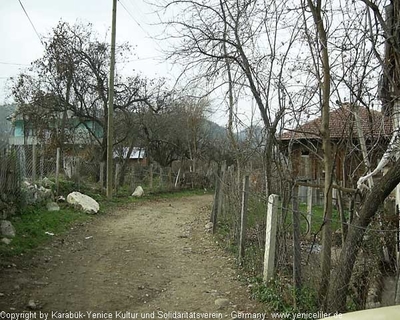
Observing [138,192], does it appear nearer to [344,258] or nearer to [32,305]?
[32,305]

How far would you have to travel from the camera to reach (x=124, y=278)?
6.08m

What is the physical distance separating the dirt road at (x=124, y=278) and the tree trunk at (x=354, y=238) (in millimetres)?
1036

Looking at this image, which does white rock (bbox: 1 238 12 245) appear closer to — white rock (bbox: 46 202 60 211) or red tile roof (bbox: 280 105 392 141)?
white rock (bbox: 46 202 60 211)

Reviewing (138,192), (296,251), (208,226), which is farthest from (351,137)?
(138,192)

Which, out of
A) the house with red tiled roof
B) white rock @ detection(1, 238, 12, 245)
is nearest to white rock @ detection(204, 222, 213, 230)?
white rock @ detection(1, 238, 12, 245)

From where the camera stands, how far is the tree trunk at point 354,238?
12.5 feet

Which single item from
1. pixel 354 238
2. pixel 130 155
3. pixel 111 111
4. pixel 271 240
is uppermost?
pixel 111 111

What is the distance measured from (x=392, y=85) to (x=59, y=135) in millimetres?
17849

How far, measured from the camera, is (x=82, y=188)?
52.0 feet

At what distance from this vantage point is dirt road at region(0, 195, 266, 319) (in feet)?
16.0

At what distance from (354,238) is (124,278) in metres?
3.38

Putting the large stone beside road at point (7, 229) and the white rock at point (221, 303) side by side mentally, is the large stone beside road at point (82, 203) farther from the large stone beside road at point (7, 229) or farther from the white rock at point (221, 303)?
the white rock at point (221, 303)

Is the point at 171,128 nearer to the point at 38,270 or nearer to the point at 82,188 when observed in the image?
the point at 82,188

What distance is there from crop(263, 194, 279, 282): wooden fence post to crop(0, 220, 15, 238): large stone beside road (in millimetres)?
4735
